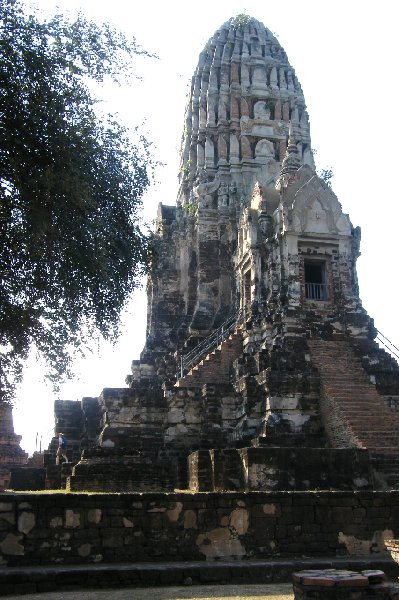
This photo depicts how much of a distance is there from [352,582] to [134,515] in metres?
4.29

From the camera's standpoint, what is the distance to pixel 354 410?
57.6 feet

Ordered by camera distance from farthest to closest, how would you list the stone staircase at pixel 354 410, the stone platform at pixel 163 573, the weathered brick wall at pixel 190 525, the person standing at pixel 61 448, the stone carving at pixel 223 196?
1. the stone carving at pixel 223 196
2. the person standing at pixel 61 448
3. the stone staircase at pixel 354 410
4. the weathered brick wall at pixel 190 525
5. the stone platform at pixel 163 573

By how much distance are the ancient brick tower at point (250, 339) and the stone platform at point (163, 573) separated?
5.04 metres

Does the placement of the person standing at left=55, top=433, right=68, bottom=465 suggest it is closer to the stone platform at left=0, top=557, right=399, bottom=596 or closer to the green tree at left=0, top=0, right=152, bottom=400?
the green tree at left=0, top=0, right=152, bottom=400

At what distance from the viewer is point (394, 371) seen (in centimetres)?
1959

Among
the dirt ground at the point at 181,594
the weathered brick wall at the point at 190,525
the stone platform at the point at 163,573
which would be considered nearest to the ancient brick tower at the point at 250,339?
the weathered brick wall at the point at 190,525

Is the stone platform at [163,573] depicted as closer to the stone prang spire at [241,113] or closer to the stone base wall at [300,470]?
the stone base wall at [300,470]

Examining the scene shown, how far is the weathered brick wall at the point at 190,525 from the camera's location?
923 centimetres

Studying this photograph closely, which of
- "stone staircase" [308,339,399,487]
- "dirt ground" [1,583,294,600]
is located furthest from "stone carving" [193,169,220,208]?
"dirt ground" [1,583,294,600]

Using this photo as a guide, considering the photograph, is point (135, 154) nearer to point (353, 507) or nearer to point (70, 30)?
point (70, 30)

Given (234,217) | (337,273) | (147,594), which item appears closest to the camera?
(147,594)

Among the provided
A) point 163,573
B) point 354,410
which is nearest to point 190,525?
point 163,573

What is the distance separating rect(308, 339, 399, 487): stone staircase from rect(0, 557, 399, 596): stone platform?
571 cm

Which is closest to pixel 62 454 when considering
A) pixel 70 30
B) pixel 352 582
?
pixel 70 30
